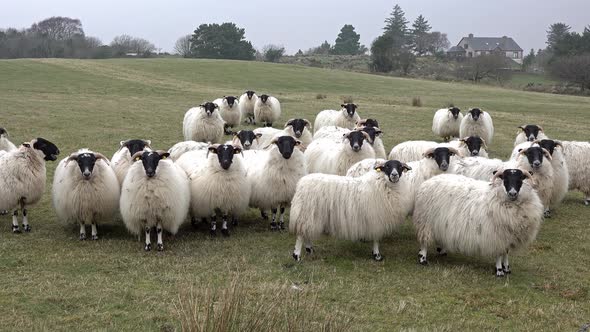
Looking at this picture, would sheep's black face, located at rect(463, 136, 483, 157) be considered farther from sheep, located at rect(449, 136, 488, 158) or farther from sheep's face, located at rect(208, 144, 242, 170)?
sheep's face, located at rect(208, 144, 242, 170)

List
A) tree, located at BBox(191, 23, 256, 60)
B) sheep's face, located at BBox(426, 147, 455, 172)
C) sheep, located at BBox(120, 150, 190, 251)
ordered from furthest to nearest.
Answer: tree, located at BBox(191, 23, 256, 60), sheep's face, located at BBox(426, 147, 455, 172), sheep, located at BBox(120, 150, 190, 251)

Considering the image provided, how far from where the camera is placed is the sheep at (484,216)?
8.99m

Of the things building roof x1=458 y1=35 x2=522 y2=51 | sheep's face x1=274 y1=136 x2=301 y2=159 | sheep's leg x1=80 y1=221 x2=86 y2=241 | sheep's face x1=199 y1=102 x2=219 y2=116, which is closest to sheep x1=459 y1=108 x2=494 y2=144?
sheep's face x1=199 y1=102 x2=219 y2=116

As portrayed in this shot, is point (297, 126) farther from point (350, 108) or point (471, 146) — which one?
point (471, 146)

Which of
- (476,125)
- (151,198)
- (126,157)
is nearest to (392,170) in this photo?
(151,198)

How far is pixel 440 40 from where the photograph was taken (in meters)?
144

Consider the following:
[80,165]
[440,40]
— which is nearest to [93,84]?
[80,165]

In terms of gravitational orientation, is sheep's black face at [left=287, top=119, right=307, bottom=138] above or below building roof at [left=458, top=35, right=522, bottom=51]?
below

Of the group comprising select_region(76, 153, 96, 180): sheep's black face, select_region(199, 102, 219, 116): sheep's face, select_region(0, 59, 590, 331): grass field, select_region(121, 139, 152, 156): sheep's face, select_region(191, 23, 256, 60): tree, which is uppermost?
select_region(191, 23, 256, 60): tree

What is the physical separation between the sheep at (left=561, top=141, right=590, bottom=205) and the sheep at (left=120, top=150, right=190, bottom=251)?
9848 millimetres

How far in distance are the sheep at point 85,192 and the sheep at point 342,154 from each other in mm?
4569

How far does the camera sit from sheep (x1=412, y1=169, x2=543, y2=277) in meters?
8.99

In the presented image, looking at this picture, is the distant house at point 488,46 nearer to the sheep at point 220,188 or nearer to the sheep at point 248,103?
the sheep at point 248,103

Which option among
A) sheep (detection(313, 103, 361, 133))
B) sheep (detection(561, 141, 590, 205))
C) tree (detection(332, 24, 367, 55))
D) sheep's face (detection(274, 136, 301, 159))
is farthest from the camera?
tree (detection(332, 24, 367, 55))
